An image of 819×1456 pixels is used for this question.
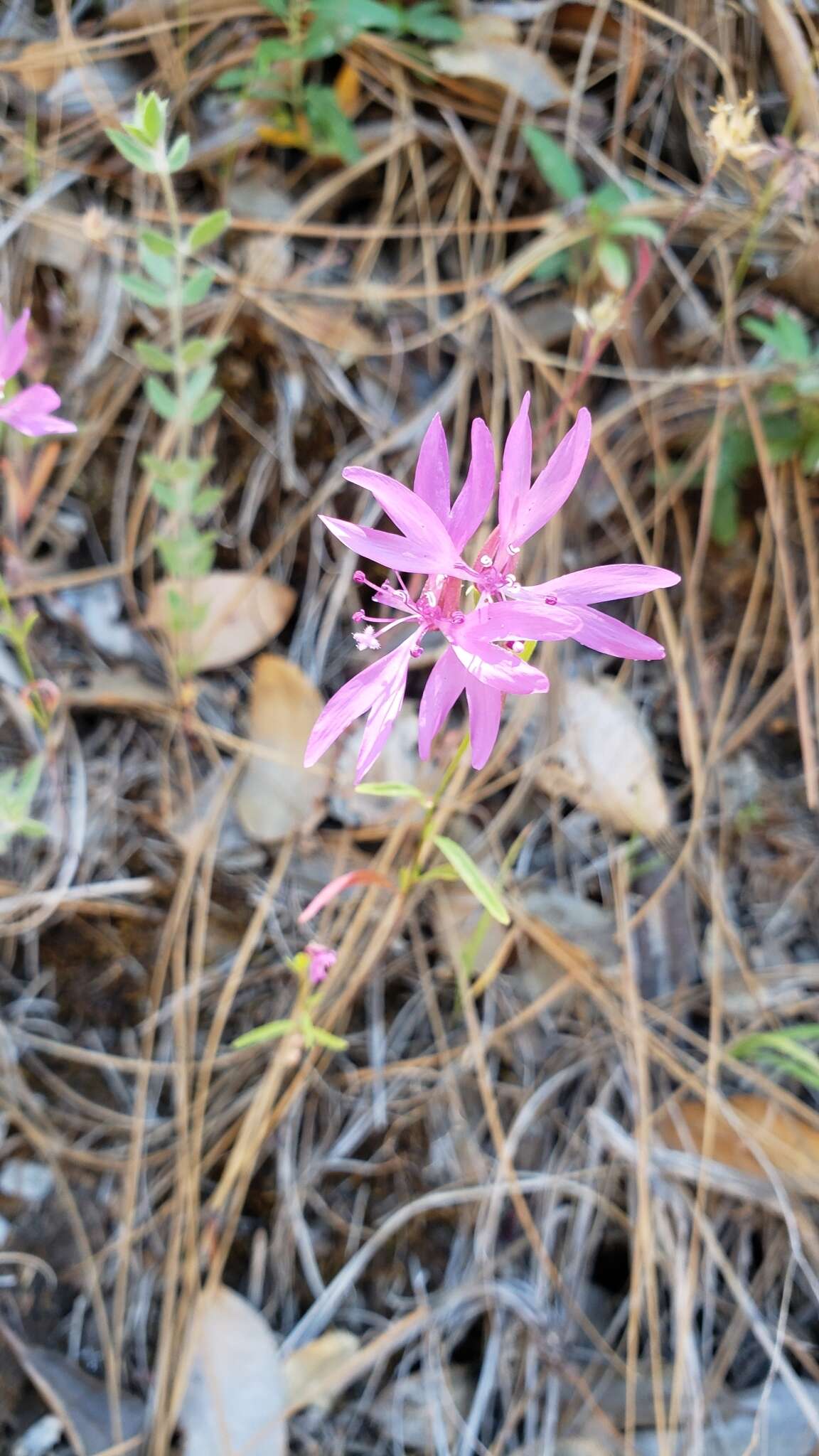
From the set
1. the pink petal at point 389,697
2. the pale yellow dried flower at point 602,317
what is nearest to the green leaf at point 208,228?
the pale yellow dried flower at point 602,317

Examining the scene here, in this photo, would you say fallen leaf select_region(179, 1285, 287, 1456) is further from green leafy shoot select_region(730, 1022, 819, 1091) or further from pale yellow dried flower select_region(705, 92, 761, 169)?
pale yellow dried flower select_region(705, 92, 761, 169)

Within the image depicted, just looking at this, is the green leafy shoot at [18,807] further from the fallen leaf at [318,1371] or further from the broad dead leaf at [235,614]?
the fallen leaf at [318,1371]

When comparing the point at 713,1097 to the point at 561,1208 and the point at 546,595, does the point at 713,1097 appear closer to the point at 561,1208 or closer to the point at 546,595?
the point at 561,1208

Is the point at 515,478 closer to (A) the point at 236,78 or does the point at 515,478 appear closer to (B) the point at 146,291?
(B) the point at 146,291

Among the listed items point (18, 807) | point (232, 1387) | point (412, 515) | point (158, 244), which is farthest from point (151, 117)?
point (232, 1387)

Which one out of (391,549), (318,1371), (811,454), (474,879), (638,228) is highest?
(638,228)
